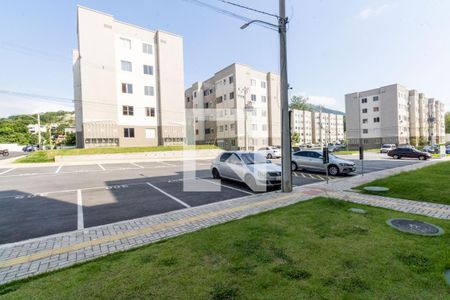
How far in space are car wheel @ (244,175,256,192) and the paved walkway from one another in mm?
1156

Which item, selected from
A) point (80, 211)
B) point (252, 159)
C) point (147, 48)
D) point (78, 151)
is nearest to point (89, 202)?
point (80, 211)

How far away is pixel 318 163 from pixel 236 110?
31.7 m

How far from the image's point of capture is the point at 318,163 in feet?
46.8

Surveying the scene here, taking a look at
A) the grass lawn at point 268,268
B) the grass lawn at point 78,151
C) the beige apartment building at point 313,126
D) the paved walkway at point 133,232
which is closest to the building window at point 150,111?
the grass lawn at point 78,151

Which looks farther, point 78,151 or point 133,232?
point 78,151

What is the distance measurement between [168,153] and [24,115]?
104 m

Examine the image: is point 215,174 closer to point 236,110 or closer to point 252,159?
point 252,159

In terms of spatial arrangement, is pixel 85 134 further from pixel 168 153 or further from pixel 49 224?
pixel 49 224

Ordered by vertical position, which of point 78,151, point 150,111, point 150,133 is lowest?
point 78,151

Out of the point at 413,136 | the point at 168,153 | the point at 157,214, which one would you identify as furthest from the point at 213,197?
the point at 413,136

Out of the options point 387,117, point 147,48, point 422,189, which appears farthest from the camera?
point 387,117

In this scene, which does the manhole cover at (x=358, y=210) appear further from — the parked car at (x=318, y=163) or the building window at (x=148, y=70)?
the building window at (x=148, y=70)

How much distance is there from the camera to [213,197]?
330 inches

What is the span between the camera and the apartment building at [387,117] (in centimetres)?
5666
